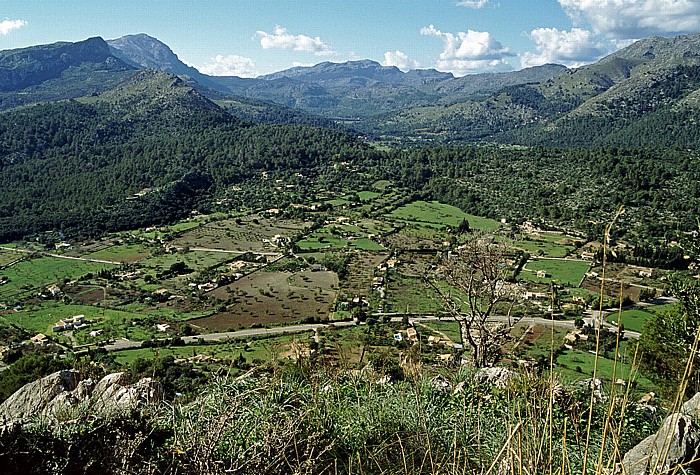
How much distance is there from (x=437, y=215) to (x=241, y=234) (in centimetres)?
2105

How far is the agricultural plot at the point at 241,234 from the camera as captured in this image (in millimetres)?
46375

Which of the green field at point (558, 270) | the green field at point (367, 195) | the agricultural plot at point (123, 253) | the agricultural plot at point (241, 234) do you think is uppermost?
the green field at point (367, 195)

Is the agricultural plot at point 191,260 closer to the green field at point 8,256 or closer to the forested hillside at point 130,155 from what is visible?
the green field at point 8,256

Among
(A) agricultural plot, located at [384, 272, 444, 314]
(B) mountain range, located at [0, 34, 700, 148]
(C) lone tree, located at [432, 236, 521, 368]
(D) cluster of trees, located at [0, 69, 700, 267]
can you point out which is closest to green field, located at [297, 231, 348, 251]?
(A) agricultural plot, located at [384, 272, 444, 314]

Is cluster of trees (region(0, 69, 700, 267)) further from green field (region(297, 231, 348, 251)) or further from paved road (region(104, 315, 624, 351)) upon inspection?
paved road (region(104, 315, 624, 351))

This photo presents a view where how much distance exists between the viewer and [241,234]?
5028 cm

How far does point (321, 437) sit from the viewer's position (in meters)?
3.70

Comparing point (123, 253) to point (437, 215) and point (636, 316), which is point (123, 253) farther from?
point (636, 316)

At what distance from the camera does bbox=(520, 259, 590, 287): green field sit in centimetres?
3494

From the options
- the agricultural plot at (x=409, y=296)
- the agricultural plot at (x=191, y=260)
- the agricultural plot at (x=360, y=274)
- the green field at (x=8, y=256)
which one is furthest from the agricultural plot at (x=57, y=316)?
the agricultural plot at (x=409, y=296)

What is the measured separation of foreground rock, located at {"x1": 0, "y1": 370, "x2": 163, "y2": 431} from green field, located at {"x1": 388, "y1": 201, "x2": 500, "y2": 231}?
44.0m

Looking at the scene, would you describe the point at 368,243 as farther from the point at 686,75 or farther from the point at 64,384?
the point at 686,75

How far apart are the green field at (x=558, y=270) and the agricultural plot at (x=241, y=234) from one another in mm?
21877

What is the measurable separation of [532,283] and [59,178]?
60618 millimetres
